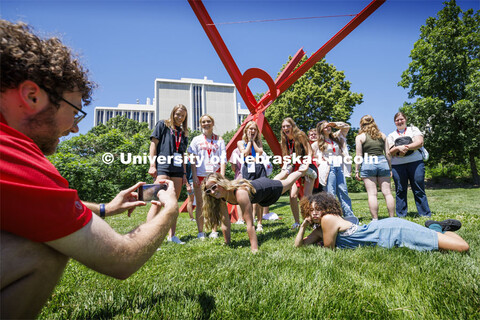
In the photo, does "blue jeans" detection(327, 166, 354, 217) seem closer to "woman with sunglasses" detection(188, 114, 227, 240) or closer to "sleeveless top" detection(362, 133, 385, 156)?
"sleeveless top" detection(362, 133, 385, 156)

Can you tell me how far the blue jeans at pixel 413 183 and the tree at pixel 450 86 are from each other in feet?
55.7

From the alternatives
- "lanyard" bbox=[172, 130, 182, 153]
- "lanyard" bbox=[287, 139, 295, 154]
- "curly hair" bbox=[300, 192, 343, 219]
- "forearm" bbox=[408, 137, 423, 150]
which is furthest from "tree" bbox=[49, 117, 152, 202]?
"forearm" bbox=[408, 137, 423, 150]

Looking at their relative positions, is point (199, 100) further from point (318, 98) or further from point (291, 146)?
point (291, 146)

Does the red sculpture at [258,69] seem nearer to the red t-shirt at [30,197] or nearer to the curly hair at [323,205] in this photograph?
the curly hair at [323,205]

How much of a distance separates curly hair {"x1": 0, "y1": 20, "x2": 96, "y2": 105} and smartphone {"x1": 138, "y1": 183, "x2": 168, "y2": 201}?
2.21 ft

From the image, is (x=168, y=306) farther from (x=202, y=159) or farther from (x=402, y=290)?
(x=202, y=159)

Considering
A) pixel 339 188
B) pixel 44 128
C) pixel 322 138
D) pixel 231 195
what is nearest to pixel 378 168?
pixel 339 188

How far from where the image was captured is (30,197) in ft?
2.42

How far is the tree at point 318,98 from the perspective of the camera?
71.8ft

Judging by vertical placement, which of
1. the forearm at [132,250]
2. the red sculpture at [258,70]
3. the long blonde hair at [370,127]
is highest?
the red sculpture at [258,70]

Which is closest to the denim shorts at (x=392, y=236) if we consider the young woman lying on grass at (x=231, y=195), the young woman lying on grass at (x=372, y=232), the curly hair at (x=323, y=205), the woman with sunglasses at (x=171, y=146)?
the young woman lying on grass at (x=372, y=232)

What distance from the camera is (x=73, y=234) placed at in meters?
0.81

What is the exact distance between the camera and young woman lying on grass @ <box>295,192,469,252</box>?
107 inches

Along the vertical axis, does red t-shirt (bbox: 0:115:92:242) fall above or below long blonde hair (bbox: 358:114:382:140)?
below
